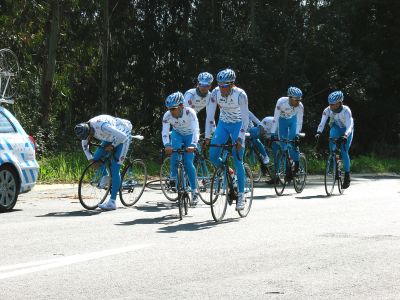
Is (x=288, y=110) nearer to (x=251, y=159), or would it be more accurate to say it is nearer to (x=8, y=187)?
(x=251, y=159)

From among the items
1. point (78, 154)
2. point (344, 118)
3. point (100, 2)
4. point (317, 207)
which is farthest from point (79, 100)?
point (317, 207)

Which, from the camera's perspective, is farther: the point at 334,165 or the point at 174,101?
the point at 334,165

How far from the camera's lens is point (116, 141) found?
44.1 feet

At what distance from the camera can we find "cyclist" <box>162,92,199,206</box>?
12.7m

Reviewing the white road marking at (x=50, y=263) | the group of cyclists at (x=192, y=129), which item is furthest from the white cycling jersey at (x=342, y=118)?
the white road marking at (x=50, y=263)

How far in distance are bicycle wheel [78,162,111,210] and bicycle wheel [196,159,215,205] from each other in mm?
1524

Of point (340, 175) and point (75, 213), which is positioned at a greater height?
point (340, 175)

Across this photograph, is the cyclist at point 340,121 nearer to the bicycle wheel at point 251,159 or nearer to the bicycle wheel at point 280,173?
the bicycle wheel at point 280,173

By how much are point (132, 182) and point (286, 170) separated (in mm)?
4054

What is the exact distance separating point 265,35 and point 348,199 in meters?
19.5

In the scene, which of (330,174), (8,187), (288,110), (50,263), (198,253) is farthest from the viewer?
(288,110)

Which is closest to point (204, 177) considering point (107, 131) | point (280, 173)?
point (107, 131)

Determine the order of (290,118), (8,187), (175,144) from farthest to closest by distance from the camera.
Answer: (290,118) → (175,144) → (8,187)

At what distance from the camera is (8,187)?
508 inches
